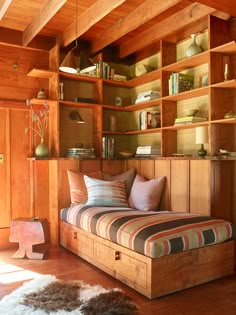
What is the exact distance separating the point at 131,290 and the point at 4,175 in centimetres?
220

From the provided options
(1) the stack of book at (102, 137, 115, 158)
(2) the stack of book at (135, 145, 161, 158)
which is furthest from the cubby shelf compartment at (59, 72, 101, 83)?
(2) the stack of book at (135, 145, 161, 158)

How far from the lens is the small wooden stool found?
10.7 ft

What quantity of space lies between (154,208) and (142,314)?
4.71 ft

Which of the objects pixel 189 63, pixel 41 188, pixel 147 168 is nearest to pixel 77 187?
pixel 41 188

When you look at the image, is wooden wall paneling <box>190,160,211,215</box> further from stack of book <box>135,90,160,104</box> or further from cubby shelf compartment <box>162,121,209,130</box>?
stack of book <box>135,90,160,104</box>

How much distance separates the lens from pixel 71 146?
4.18 meters

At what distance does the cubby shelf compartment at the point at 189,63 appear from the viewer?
3265 millimetres

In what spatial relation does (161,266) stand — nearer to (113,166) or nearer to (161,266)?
(161,266)

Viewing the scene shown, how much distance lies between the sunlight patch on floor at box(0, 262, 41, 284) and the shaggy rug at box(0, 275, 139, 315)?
0.60ft

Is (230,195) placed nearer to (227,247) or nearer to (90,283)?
(227,247)

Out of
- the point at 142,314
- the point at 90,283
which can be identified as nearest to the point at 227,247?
the point at 142,314

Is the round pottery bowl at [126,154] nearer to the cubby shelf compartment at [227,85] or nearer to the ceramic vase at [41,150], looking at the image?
the ceramic vase at [41,150]

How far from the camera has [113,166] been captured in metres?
4.20

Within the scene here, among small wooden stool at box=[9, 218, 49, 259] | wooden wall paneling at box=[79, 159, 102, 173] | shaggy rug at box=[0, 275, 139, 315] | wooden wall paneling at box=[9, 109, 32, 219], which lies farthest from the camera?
wooden wall paneling at box=[79, 159, 102, 173]
